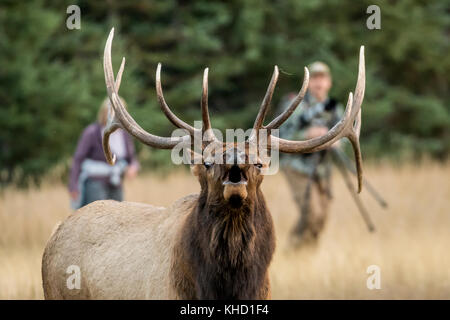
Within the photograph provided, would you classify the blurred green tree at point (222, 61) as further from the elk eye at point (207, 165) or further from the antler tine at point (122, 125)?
the elk eye at point (207, 165)

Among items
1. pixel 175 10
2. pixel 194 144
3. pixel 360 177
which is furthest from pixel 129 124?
pixel 175 10

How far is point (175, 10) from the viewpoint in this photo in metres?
19.4

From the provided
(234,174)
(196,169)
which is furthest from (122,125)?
(234,174)

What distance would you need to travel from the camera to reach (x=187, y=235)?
4.41 m

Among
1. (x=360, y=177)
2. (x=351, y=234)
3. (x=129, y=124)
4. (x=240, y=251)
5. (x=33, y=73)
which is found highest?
(x=33, y=73)

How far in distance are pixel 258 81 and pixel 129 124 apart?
637 inches

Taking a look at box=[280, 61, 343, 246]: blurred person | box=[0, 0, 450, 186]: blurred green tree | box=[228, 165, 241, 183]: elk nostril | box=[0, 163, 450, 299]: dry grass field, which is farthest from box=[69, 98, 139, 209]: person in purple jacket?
box=[0, 0, 450, 186]: blurred green tree

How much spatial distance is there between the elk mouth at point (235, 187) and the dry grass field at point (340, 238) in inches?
121

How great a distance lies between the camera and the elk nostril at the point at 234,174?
4027mm

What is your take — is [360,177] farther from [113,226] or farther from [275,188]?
[275,188]

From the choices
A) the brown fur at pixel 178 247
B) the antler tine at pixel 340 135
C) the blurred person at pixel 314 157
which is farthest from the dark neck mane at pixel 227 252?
the blurred person at pixel 314 157

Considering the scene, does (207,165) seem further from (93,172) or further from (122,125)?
(93,172)

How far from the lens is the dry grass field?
7594mm

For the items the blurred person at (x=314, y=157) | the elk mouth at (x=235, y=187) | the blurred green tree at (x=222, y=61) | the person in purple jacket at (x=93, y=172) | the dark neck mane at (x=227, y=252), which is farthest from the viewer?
the blurred green tree at (x=222, y=61)
